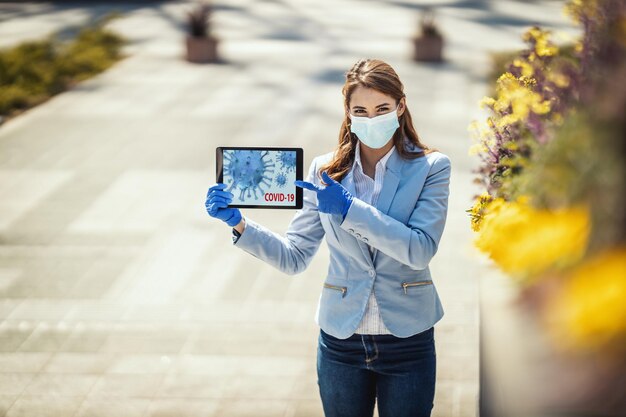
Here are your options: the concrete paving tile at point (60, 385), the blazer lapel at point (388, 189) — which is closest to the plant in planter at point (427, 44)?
the concrete paving tile at point (60, 385)

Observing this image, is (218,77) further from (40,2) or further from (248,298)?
(40,2)

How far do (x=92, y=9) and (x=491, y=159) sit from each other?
2224cm

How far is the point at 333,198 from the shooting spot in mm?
2971

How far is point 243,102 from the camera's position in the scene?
12.5 metres

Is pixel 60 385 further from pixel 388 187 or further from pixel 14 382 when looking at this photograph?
pixel 388 187

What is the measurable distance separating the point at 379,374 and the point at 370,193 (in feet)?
2.13

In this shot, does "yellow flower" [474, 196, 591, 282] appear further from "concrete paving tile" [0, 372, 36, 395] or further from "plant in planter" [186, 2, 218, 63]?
"plant in planter" [186, 2, 218, 63]

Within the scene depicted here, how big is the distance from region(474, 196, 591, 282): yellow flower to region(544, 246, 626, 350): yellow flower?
0.04m

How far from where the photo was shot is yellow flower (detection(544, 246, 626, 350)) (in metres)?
1.21

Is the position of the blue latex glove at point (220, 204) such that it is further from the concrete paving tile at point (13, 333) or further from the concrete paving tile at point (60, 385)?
the concrete paving tile at point (13, 333)

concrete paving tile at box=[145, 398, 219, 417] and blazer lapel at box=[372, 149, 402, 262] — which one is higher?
blazer lapel at box=[372, 149, 402, 262]

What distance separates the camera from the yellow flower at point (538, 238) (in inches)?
52.7

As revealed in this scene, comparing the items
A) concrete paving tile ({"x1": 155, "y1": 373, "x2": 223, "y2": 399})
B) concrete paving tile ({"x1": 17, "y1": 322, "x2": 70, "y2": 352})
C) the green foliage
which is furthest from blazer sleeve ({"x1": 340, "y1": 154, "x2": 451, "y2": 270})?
the green foliage

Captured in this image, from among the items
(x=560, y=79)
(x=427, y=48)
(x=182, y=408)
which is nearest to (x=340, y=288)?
(x=560, y=79)
